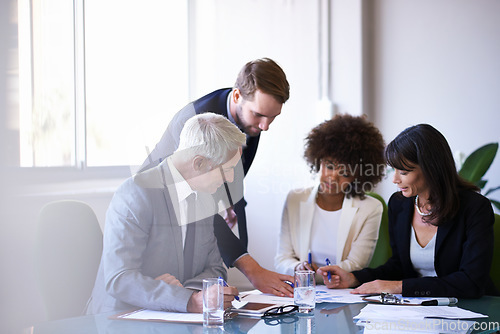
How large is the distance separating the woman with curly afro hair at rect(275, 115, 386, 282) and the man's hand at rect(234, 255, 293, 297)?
41 cm

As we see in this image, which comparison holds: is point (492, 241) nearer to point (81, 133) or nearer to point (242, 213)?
point (242, 213)

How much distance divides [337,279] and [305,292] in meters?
0.39

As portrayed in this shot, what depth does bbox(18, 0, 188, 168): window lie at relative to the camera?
1736 millimetres

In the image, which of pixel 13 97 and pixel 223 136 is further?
pixel 223 136

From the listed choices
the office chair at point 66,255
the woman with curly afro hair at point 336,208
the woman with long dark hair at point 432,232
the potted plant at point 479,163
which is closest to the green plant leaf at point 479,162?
the potted plant at point 479,163

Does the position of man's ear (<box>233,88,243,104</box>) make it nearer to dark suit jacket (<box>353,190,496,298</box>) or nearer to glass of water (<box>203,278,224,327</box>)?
dark suit jacket (<box>353,190,496,298</box>)

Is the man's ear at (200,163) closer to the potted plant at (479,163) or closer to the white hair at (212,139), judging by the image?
the white hair at (212,139)

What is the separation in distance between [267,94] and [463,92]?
2.22 metres

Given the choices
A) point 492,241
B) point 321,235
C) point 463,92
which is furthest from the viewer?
point 463,92

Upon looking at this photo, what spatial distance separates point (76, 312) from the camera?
192cm

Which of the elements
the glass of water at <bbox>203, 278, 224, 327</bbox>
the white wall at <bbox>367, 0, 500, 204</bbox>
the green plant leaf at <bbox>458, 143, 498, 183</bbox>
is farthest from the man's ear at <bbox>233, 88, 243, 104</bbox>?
the white wall at <bbox>367, 0, 500, 204</bbox>

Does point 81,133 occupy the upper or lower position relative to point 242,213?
upper

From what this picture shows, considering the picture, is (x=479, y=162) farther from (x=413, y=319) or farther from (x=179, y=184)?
(x=179, y=184)

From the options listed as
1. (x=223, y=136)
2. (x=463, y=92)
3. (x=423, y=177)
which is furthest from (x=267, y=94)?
(x=463, y=92)
